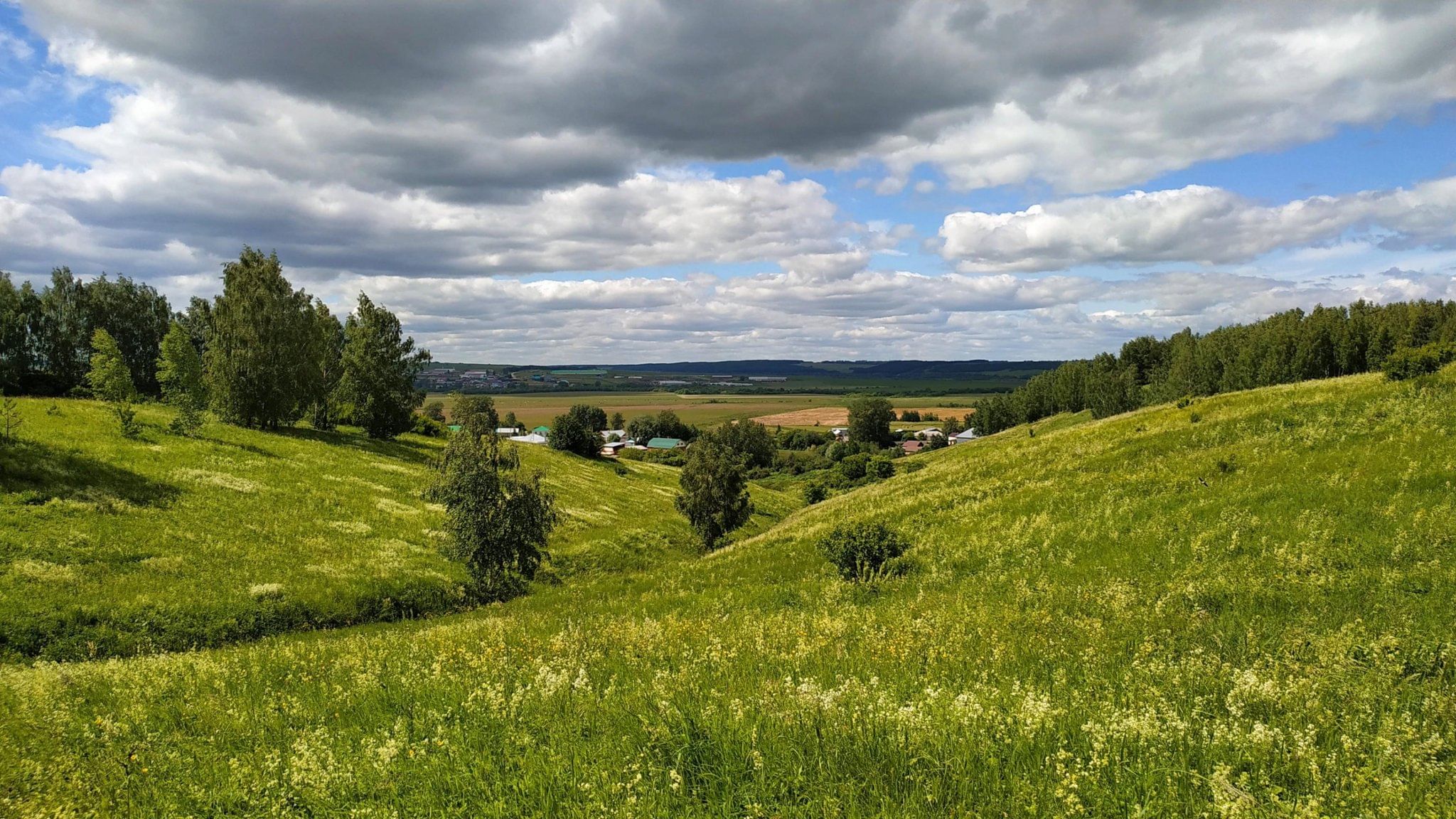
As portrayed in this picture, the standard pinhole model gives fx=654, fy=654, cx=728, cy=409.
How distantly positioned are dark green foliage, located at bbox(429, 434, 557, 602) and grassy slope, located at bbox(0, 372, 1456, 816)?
31.1 ft

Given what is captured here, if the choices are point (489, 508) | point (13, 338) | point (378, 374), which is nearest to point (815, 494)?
point (378, 374)

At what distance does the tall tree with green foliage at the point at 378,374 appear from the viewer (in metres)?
61.1

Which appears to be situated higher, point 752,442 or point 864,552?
point 864,552

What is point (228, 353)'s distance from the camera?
4706cm

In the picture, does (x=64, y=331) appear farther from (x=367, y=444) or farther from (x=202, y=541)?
(x=202, y=541)

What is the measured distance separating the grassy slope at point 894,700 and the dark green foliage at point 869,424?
17193cm

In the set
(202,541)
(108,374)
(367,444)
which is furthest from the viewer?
(367,444)

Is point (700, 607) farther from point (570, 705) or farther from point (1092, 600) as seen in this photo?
point (570, 705)

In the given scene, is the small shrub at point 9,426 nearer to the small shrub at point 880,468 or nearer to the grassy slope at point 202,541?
the grassy slope at point 202,541

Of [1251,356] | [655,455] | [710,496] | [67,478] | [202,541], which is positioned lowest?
[655,455]

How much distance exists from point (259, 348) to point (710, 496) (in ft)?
113

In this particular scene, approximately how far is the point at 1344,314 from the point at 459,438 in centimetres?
14611

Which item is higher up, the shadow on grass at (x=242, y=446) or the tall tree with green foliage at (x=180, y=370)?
the tall tree with green foliage at (x=180, y=370)

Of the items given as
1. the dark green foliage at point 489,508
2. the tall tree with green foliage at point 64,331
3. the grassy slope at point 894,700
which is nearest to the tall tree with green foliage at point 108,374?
the tall tree with green foliage at point 64,331
